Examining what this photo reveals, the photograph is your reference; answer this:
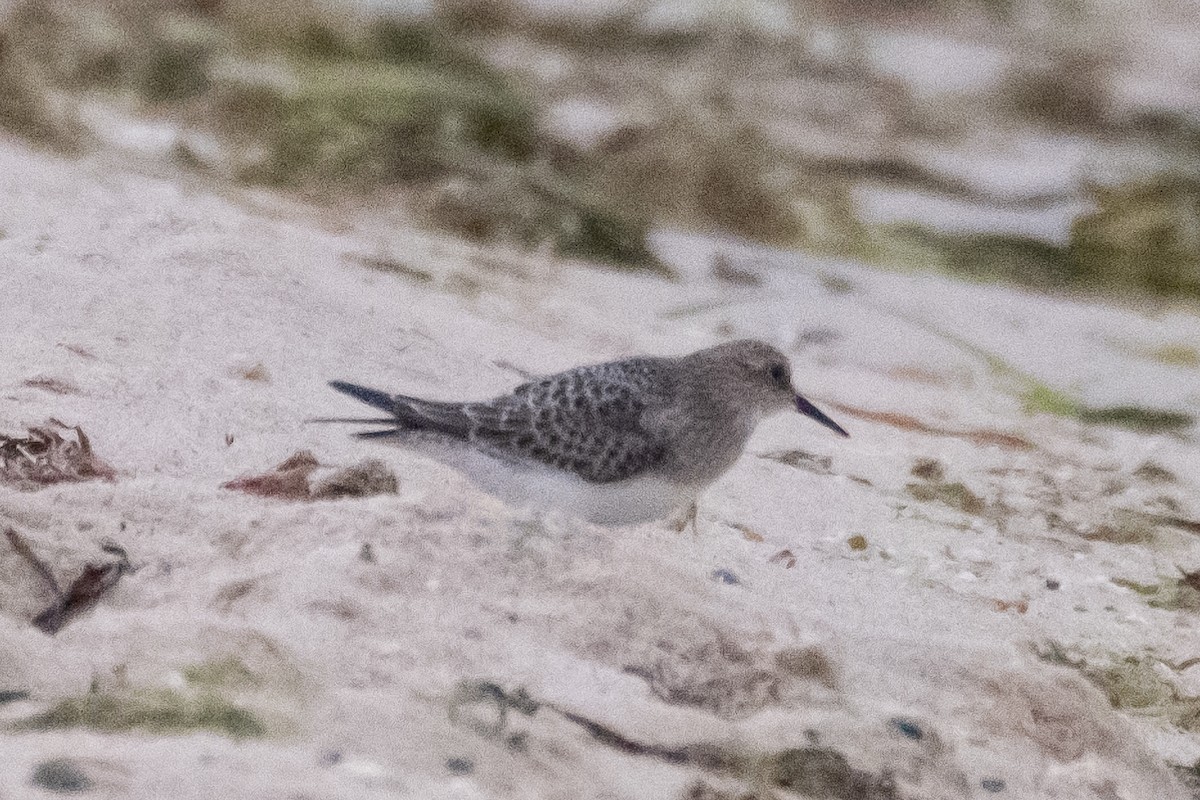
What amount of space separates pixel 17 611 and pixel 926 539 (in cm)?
176

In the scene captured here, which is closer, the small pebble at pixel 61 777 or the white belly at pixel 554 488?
the small pebble at pixel 61 777

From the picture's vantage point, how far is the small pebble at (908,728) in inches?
89.5

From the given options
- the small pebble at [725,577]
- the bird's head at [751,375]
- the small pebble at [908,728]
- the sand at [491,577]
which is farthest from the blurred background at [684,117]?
the small pebble at [908,728]

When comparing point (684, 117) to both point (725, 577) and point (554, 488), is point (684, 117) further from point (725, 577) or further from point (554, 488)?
point (725, 577)

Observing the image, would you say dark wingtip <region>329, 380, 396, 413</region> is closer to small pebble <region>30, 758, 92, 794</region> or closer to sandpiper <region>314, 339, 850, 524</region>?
sandpiper <region>314, 339, 850, 524</region>

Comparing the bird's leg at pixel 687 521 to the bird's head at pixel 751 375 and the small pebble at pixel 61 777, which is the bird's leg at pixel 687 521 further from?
the small pebble at pixel 61 777

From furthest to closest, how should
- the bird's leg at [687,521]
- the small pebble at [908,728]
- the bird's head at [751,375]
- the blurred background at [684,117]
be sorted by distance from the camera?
the blurred background at [684,117] → the bird's head at [751,375] → the bird's leg at [687,521] → the small pebble at [908,728]

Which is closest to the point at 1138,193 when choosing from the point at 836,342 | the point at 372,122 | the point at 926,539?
the point at 836,342

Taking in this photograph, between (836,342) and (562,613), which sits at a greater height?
(562,613)

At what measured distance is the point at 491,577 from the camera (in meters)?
2.38

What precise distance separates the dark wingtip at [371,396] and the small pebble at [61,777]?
3.38 feet

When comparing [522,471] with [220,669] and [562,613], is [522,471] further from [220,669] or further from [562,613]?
[220,669]

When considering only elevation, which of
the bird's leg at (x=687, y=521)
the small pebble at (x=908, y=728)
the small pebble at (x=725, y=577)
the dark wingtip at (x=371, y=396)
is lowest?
the bird's leg at (x=687, y=521)

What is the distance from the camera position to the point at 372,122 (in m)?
5.34
